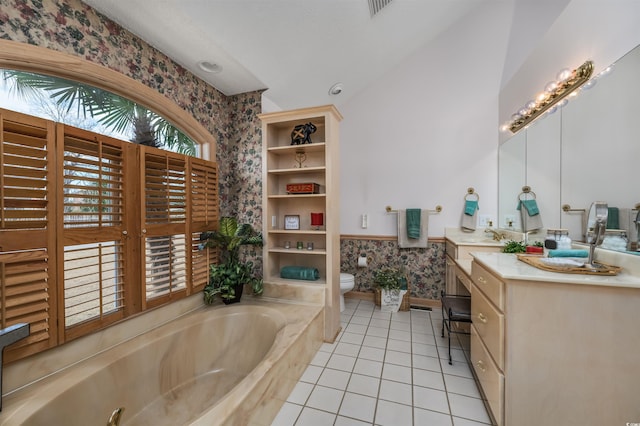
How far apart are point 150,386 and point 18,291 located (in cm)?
88

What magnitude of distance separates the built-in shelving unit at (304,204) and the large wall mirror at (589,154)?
5.67ft

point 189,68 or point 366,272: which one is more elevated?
point 189,68

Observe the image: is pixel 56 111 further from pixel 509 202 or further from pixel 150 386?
pixel 509 202

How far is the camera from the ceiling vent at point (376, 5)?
2025 mm

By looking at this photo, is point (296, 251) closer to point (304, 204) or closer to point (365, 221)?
point (304, 204)

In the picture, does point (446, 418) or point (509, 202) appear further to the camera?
point (509, 202)

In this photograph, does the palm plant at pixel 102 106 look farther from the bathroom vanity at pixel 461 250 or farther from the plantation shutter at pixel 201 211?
the bathroom vanity at pixel 461 250

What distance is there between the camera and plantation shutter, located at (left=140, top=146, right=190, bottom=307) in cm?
177

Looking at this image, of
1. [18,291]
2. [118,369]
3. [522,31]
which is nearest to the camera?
[18,291]

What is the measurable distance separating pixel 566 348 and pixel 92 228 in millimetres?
Answer: 2540

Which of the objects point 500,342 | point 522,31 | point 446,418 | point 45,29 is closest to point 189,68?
point 45,29

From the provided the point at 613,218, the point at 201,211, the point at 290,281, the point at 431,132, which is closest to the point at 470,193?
the point at 431,132

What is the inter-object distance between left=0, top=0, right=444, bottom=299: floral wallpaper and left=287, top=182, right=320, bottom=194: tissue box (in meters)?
0.34

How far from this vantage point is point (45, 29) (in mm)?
1315
